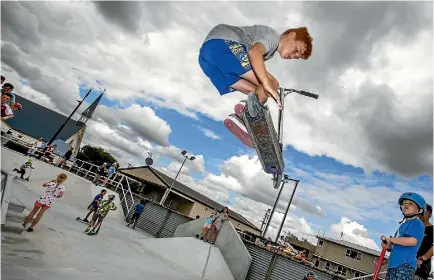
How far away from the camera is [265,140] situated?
2.91 metres

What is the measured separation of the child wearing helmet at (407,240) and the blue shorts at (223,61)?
2066 millimetres

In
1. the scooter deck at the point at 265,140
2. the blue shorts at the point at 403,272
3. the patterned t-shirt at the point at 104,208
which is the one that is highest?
the scooter deck at the point at 265,140

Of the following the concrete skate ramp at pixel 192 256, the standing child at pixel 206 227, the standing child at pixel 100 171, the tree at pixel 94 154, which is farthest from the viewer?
the tree at pixel 94 154

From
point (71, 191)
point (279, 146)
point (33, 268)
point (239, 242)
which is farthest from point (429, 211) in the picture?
point (71, 191)

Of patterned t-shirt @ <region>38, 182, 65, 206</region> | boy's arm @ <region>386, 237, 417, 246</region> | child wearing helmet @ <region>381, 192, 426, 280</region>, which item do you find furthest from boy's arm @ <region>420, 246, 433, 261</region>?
patterned t-shirt @ <region>38, 182, 65, 206</region>

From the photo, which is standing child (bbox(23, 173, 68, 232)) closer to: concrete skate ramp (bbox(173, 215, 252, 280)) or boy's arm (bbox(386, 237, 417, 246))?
concrete skate ramp (bbox(173, 215, 252, 280))

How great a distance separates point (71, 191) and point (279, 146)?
55.7 ft

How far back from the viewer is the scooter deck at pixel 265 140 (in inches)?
103

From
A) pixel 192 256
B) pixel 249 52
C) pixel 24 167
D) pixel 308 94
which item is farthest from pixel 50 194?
pixel 24 167

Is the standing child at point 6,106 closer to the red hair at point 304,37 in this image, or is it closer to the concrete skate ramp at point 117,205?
the red hair at point 304,37

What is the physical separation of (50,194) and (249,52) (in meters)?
7.89

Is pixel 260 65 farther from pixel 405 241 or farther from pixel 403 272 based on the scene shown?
pixel 403 272

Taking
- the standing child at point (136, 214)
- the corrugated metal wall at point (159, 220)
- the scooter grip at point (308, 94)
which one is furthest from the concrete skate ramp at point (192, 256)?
the scooter grip at point (308, 94)

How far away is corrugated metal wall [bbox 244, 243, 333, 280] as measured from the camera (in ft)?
35.4
